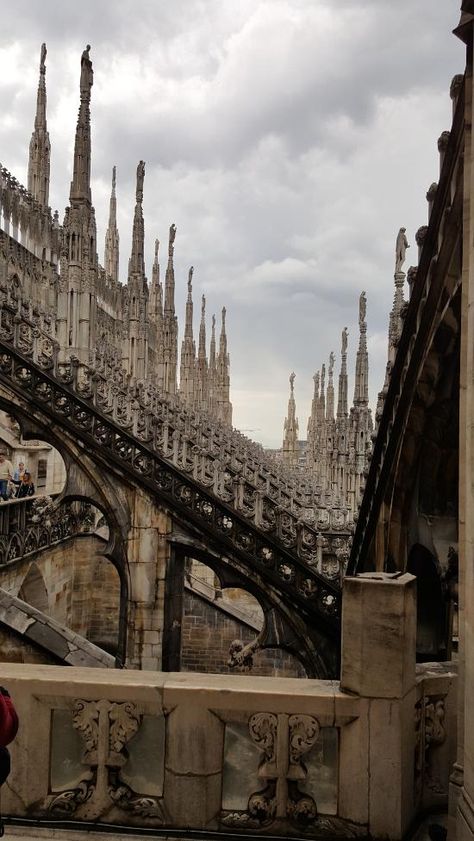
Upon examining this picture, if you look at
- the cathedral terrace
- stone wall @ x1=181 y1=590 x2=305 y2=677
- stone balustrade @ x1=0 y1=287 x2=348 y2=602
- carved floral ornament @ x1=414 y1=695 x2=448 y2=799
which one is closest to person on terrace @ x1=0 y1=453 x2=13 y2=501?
the cathedral terrace

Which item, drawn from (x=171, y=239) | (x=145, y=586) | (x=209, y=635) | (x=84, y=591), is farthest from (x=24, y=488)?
(x=171, y=239)

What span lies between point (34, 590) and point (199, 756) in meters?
12.1

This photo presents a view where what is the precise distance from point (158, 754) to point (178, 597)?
709 cm

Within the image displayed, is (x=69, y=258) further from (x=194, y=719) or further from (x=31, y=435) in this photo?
(x=194, y=719)

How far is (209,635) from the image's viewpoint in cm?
1462

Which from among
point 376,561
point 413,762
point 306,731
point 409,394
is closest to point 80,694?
point 306,731

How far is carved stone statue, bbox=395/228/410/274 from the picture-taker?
435 inches

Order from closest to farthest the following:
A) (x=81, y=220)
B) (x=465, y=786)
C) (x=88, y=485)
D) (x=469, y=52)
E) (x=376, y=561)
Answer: (x=465, y=786)
(x=469, y=52)
(x=376, y=561)
(x=88, y=485)
(x=81, y=220)

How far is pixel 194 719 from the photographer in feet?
9.10

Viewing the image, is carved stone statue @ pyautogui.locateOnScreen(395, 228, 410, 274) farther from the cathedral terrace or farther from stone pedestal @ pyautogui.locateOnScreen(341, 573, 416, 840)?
stone pedestal @ pyautogui.locateOnScreen(341, 573, 416, 840)

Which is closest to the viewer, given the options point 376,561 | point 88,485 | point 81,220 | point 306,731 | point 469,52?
point 306,731

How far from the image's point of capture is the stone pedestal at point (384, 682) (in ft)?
8.79

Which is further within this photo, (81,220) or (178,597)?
(81,220)

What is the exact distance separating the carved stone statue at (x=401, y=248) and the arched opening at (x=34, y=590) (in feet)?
33.7
